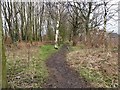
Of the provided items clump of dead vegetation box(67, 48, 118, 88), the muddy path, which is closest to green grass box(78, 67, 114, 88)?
clump of dead vegetation box(67, 48, 118, 88)

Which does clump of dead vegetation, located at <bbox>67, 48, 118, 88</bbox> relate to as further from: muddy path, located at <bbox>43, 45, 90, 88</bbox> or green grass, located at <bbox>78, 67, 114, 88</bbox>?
muddy path, located at <bbox>43, 45, 90, 88</bbox>

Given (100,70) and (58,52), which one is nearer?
(100,70)

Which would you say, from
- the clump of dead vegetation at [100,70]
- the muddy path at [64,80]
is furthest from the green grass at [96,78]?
the muddy path at [64,80]

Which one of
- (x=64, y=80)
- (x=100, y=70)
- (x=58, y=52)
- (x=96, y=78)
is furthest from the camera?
(x=58, y=52)

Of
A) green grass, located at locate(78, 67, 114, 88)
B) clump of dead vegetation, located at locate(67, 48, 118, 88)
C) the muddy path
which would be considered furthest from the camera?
clump of dead vegetation, located at locate(67, 48, 118, 88)

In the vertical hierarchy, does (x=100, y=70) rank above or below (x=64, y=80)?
above

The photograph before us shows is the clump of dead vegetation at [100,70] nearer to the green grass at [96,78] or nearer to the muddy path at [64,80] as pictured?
the green grass at [96,78]

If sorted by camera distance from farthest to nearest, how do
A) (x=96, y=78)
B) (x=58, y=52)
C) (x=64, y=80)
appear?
1. (x=58, y=52)
2. (x=96, y=78)
3. (x=64, y=80)

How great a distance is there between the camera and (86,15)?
31.2 meters

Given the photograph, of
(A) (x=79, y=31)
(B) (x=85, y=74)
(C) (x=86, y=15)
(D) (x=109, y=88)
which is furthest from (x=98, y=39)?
(A) (x=79, y=31)

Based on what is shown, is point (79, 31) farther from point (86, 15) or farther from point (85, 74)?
point (85, 74)

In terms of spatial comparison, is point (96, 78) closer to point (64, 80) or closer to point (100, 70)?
point (100, 70)

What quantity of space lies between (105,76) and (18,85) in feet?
12.6

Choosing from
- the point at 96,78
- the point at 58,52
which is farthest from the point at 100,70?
the point at 58,52
